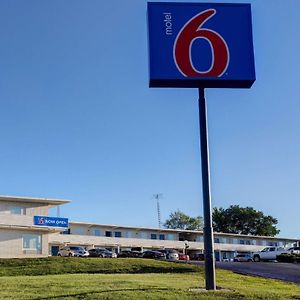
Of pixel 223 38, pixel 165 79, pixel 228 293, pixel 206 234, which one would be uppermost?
pixel 223 38

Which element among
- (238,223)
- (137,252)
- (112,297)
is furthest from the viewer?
(238,223)

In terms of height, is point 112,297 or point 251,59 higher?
point 251,59

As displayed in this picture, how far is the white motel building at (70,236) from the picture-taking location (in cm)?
A: 4859

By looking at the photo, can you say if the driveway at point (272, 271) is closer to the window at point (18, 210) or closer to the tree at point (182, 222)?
the window at point (18, 210)

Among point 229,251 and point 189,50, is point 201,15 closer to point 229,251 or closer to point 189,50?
point 189,50

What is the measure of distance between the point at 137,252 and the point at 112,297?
51139 mm

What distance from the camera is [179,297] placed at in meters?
12.5

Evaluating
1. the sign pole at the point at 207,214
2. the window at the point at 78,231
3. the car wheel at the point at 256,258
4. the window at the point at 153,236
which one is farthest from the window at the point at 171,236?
the sign pole at the point at 207,214

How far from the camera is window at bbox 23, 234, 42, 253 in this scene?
1956 inches

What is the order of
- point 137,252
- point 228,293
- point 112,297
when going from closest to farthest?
point 112,297
point 228,293
point 137,252

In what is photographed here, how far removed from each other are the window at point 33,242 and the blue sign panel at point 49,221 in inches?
57.4

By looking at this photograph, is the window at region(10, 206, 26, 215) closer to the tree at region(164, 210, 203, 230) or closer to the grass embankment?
the grass embankment

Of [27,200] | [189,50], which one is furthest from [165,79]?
[27,200]

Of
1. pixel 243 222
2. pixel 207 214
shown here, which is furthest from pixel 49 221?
pixel 243 222
